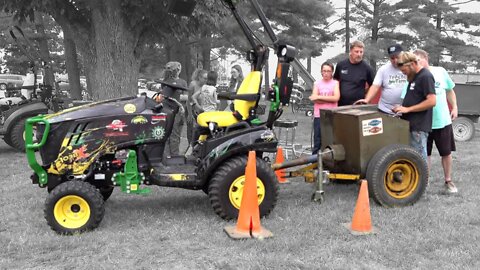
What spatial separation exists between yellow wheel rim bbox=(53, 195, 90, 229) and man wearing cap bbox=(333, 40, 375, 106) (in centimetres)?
351

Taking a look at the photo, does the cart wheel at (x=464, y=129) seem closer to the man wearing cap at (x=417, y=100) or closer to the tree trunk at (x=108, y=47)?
the man wearing cap at (x=417, y=100)

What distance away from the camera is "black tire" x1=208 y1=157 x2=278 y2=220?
4.77 metres

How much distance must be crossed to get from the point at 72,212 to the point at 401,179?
10.9 feet

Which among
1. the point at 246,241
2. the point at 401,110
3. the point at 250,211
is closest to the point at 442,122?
the point at 401,110

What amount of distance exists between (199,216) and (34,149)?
1.66m

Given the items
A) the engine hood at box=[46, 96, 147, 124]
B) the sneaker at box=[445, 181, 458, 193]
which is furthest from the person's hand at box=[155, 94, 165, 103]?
the sneaker at box=[445, 181, 458, 193]

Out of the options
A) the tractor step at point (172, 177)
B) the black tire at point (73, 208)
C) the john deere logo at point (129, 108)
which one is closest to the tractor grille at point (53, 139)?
the black tire at point (73, 208)

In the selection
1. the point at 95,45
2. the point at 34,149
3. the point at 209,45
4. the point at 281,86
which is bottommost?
the point at 34,149

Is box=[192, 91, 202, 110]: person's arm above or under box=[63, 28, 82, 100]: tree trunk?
under

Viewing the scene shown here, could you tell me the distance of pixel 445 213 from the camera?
201 inches

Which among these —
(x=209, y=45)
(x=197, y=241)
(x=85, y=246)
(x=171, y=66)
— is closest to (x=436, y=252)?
(x=197, y=241)

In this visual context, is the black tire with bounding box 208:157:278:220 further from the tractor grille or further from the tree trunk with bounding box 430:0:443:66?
the tree trunk with bounding box 430:0:443:66

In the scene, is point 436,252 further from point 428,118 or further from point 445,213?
point 428,118

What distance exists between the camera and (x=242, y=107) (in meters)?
5.19
